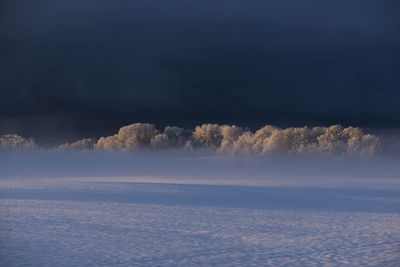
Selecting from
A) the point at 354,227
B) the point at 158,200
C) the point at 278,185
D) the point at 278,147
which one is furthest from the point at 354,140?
the point at 354,227

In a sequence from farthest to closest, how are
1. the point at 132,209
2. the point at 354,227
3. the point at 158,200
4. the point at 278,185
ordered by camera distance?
1. the point at 278,185
2. the point at 158,200
3. the point at 132,209
4. the point at 354,227

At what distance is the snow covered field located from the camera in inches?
200

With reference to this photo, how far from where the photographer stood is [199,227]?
6855mm

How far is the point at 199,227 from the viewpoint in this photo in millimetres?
6855

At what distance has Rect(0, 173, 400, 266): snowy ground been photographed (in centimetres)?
507

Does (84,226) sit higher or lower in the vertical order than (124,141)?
lower

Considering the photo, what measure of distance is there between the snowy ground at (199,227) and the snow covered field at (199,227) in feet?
0.04

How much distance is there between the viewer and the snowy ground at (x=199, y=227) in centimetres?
507

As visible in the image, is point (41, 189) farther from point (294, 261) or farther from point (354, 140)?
point (354, 140)

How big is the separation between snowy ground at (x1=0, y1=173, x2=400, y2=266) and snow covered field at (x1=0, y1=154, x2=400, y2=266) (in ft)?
0.04

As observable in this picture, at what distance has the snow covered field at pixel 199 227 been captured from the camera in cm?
507

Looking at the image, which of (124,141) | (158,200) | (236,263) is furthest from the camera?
(124,141)

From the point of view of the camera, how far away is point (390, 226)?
6863 mm

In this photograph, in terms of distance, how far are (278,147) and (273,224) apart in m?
24.6
